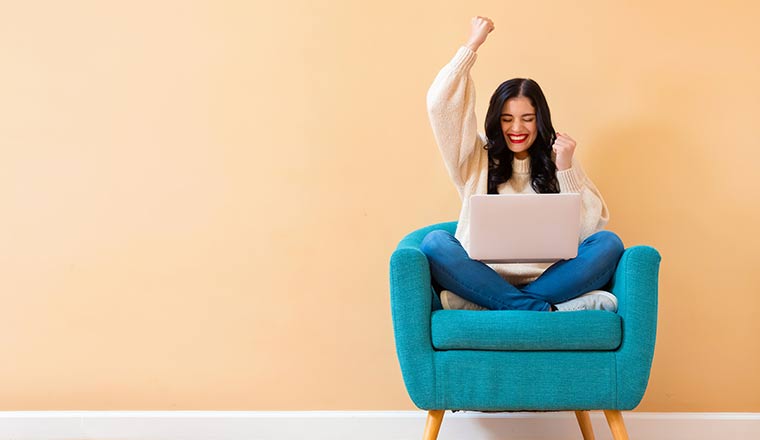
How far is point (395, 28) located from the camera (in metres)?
2.86

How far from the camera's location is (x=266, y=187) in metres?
2.87

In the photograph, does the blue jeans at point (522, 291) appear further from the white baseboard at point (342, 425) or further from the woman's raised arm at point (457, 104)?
the white baseboard at point (342, 425)

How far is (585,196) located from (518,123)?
0.31m

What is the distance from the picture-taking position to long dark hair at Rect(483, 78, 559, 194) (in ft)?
8.66

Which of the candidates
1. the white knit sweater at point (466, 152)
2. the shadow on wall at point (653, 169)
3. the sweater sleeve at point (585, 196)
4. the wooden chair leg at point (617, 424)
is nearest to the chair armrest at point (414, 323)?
the white knit sweater at point (466, 152)

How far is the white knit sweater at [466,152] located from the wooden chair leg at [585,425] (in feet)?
1.51

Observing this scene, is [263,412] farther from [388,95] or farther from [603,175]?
[603,175]

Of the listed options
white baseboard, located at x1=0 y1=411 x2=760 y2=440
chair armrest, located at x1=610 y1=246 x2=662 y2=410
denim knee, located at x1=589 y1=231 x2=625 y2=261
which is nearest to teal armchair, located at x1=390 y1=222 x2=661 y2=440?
chair armrest, located at x1=610 y1=246 x2=662 y2=410

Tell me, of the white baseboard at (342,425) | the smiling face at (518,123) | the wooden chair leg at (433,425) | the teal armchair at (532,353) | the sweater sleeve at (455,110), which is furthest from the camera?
the white baseboard at (342,425)

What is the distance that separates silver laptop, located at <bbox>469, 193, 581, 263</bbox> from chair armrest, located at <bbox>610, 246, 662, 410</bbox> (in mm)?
182

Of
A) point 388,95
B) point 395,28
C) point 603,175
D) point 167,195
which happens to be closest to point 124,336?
point 167,195

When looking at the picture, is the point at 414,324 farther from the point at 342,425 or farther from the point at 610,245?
the point at 342,425

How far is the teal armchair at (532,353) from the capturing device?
2.16 meters

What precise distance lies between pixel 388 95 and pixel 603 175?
0.80 meters
